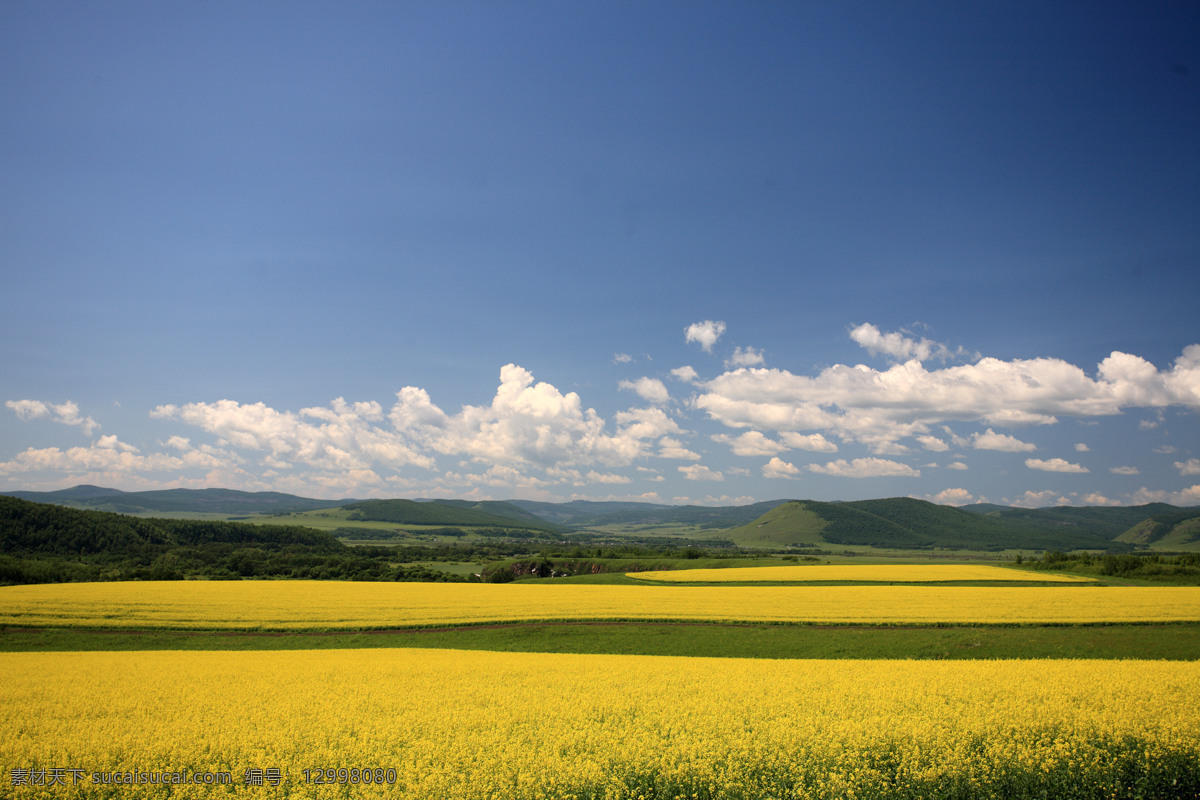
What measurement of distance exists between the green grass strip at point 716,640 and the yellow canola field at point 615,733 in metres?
8.59

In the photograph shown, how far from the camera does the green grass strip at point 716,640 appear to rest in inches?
1000

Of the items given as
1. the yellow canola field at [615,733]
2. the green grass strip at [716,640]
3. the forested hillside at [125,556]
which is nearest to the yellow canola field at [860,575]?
the green grass strip at [716,640]

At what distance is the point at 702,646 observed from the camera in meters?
27.8

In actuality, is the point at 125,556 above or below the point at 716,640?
below

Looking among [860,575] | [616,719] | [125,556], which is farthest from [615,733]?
[125,556]

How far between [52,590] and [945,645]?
191 ft

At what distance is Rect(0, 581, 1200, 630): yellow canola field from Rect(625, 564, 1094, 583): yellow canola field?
Result: 48.2 feet

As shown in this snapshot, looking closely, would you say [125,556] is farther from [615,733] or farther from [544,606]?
[615,733]

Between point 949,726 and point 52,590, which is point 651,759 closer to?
point 949,726

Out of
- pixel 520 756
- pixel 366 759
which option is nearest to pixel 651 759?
pixel 520 756

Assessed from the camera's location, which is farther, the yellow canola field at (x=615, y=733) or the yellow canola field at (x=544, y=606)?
the yellow canola field at (x=544, y=606)

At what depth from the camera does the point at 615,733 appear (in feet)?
40.0

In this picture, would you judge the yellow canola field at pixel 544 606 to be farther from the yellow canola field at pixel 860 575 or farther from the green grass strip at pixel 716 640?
the yellow canola field at pixel 860 575

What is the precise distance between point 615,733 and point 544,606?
84.7 ft
